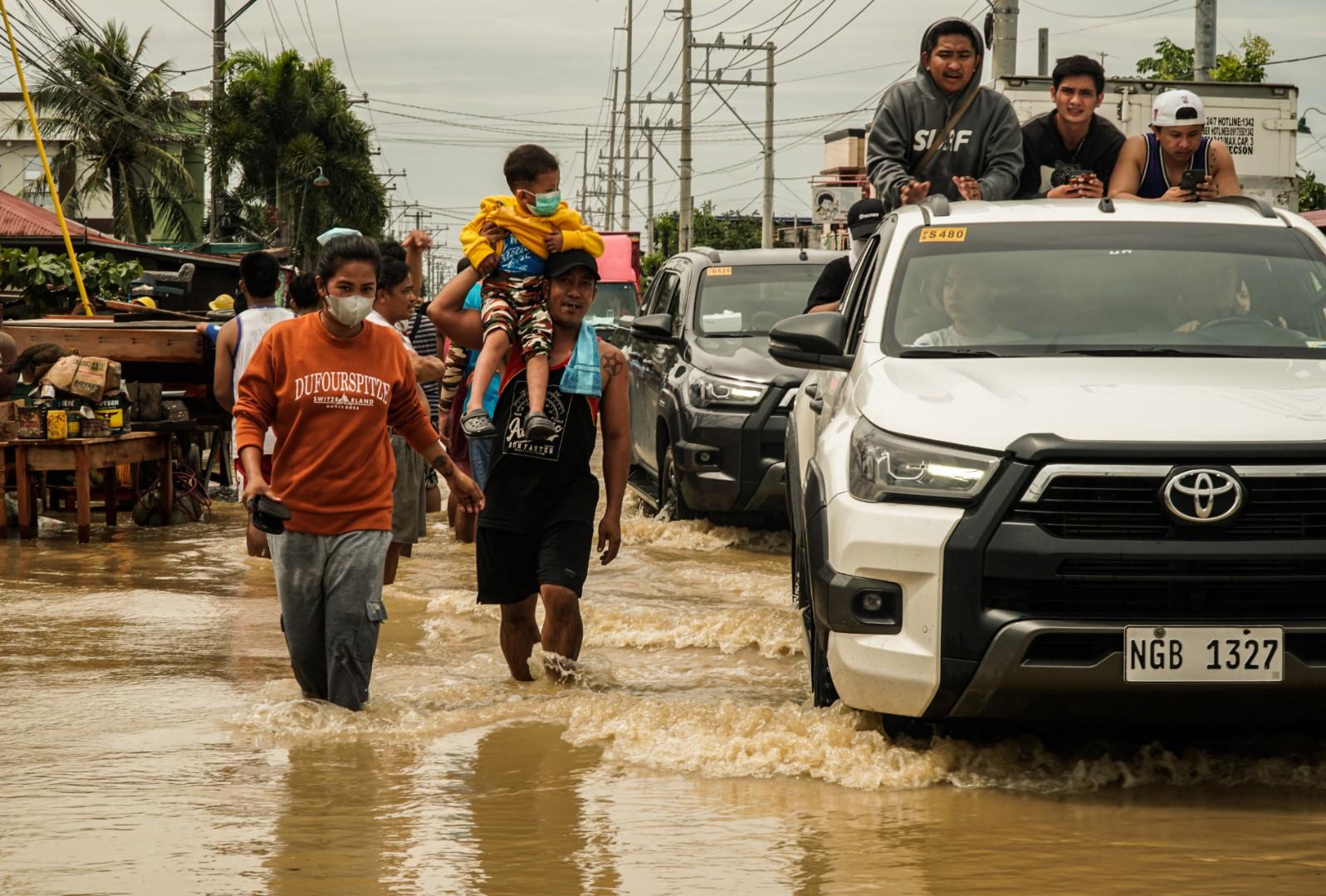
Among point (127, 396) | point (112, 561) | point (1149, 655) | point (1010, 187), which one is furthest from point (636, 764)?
point (127, 396)

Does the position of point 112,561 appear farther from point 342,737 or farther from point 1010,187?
point 1010,187

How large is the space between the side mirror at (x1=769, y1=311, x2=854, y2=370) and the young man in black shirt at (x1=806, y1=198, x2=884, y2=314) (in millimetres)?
2392

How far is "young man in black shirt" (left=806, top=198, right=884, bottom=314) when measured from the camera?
8.62m

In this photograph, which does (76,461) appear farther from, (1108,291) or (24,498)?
(1108,291)

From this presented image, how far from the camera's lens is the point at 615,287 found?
86.4 feet

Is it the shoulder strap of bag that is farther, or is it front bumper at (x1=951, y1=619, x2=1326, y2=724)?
the shoulder strap of bag

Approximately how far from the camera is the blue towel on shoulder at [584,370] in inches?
257

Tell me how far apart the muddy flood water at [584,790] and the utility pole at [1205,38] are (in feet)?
67.4

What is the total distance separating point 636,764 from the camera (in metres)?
5.62

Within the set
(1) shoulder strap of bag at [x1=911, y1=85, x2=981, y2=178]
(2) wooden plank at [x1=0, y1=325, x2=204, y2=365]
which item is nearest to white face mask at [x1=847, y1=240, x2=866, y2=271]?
(1) shoulder strap of bag at [x1=911, y1=85, x2=981, y2=178]

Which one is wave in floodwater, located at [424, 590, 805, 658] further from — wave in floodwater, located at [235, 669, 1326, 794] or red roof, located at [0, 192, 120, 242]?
red roof, located at [0, 192, 120, 242]

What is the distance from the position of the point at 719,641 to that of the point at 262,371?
2.93m

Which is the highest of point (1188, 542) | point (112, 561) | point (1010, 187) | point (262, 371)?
point (1010, 187)

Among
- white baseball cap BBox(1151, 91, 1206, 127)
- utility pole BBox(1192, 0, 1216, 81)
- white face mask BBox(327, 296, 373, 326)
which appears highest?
utility pole BBox(1192, 0, 1216, 81)
